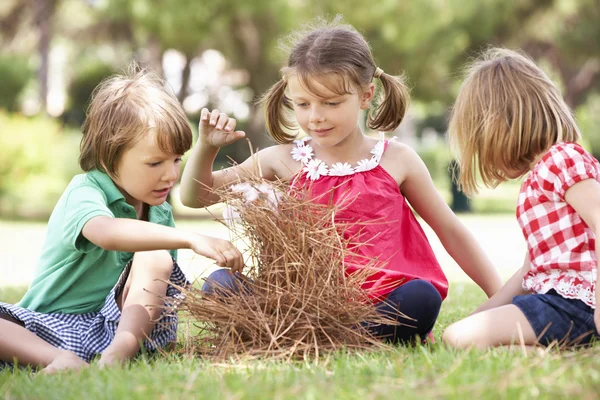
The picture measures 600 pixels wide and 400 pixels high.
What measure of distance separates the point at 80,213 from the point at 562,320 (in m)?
1.74

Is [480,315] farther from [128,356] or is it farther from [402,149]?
[128,356]

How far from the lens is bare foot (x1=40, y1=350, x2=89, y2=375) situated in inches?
93.0

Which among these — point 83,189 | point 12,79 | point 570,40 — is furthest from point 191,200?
point 570,40

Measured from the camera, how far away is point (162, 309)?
2766 mm

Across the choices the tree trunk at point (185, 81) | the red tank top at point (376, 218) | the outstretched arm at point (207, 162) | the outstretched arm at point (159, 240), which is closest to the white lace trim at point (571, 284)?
the red tank top at point (376, 218)

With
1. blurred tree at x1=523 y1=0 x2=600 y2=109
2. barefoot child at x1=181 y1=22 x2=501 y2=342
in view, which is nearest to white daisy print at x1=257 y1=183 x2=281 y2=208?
barefoot child at x1=181 y1=22 x2=501 y2=342

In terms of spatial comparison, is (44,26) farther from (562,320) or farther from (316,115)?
(562,320)

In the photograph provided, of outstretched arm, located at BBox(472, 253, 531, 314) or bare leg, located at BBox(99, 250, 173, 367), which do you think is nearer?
bare leg, located at BBox(99, 250, 173, 367)

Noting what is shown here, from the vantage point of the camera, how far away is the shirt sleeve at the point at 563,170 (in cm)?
247

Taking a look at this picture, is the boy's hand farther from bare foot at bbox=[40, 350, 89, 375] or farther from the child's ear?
the child's ear

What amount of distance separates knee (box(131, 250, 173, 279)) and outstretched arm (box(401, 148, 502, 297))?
1072 millimetres

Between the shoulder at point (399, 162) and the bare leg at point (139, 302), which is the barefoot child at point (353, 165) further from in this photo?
the bare leg at point (139, 302)

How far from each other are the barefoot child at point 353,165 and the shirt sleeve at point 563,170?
1.90 feet

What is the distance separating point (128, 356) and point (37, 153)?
38.5 ft
